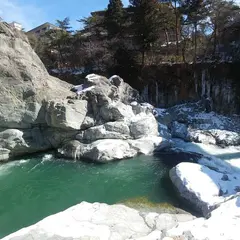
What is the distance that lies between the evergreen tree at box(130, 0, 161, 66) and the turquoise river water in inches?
484

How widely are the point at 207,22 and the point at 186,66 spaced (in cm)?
389

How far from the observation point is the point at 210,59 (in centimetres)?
2292

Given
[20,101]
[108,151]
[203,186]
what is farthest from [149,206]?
[20,101]

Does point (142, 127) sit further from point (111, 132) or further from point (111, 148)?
point (111, 148)

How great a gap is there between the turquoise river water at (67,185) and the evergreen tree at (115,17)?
1509cm

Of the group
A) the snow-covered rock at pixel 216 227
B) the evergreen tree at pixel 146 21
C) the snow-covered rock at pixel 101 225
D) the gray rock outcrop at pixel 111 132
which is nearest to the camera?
the snow-covered rock at pixel 216 227

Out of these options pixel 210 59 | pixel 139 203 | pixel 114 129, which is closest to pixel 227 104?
pixel 210 59

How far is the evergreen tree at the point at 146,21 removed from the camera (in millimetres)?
22281

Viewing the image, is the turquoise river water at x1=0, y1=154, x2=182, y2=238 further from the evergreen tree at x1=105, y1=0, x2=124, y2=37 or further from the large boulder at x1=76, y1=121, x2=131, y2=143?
the evergreen tree at x1=105, y1=0, x2=124, y2=37

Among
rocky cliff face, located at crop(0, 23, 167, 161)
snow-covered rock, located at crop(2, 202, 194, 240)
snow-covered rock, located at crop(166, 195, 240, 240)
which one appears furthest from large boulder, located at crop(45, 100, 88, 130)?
snow-covered rock, located at crop(166, 195, 240, 240)

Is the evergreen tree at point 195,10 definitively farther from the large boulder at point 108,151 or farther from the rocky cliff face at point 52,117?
the large boulder at point 108,151

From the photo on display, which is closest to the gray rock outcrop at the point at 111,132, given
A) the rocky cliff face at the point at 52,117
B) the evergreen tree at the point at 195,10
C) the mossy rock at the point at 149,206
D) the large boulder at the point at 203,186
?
the rocky cliff face at the point at 52,117

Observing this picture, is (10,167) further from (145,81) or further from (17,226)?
(145,81)

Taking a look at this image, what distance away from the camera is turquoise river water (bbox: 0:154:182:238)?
9625 millimetres
